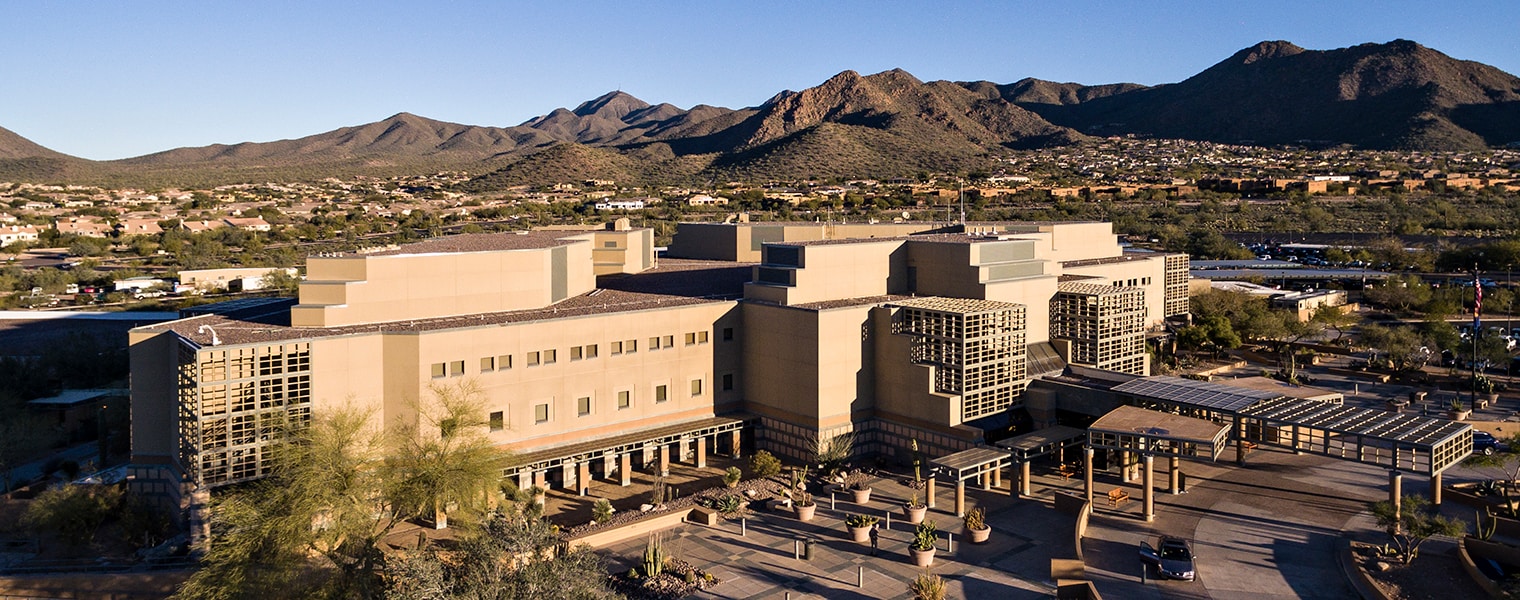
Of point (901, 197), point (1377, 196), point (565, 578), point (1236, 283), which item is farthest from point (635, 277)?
point (1377, 196)

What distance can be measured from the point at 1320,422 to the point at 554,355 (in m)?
23.1

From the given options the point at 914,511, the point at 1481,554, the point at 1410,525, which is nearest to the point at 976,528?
the point at 914,511

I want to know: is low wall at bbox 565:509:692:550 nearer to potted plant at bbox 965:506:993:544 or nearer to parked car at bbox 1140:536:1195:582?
potted plant at bbox 965:506:993:544

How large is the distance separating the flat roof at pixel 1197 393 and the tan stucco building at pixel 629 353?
4.04 metres

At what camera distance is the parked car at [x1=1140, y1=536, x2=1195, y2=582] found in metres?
25.7

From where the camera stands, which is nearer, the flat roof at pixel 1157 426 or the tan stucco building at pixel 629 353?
the flat roof at pixel 1157 426

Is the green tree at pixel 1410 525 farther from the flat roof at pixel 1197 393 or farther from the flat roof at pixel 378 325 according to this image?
the flat roof at pixel 378 325

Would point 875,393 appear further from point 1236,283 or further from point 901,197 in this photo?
point 901,197

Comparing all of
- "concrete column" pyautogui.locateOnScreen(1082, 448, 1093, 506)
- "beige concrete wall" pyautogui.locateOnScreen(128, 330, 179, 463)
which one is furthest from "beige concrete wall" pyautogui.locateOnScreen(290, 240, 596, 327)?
"concrete column" pyautogui.locateOnScreen(1082, 448, 1093, 506)

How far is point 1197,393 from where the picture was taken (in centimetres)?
3338

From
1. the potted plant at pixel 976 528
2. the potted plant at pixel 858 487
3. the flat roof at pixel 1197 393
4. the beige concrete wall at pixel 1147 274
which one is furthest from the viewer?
the beige concrete wall at pixel 1147 274

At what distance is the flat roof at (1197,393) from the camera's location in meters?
31.8

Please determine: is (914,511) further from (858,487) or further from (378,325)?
(378,325)

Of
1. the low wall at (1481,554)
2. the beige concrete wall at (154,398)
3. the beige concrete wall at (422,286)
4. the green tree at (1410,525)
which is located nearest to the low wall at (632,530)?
the beige concrete wall at (422,286)
